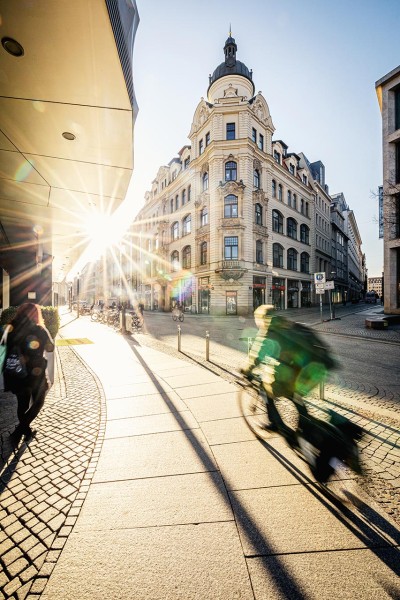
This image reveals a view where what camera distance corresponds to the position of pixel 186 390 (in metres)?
5.47

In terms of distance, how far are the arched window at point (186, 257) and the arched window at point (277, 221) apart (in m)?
11.0

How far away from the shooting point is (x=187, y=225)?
35438mm

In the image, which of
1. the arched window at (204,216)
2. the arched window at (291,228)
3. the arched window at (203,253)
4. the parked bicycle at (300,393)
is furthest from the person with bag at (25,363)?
the arched window at (291,228)

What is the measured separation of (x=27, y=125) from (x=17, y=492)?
218 inches

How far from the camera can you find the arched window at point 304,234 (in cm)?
3965

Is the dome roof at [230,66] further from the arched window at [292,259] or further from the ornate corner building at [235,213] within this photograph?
the arched window at [292,259]

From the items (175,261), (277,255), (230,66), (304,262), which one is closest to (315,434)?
(277,255)

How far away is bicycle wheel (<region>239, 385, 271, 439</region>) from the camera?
377 cm

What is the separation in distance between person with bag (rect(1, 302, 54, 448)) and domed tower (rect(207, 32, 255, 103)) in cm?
3682

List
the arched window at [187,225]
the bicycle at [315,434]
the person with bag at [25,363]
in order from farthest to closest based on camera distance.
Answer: the arched window at [187,225]
the person with bag at [25,363]
the bicycle at [315,434]

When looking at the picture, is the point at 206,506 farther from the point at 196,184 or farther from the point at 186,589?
the point at 196,184

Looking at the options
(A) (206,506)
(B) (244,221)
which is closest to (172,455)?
(A) (206,506)

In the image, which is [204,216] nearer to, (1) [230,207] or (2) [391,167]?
(1) [230,207]

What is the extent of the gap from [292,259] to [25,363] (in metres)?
37.6
